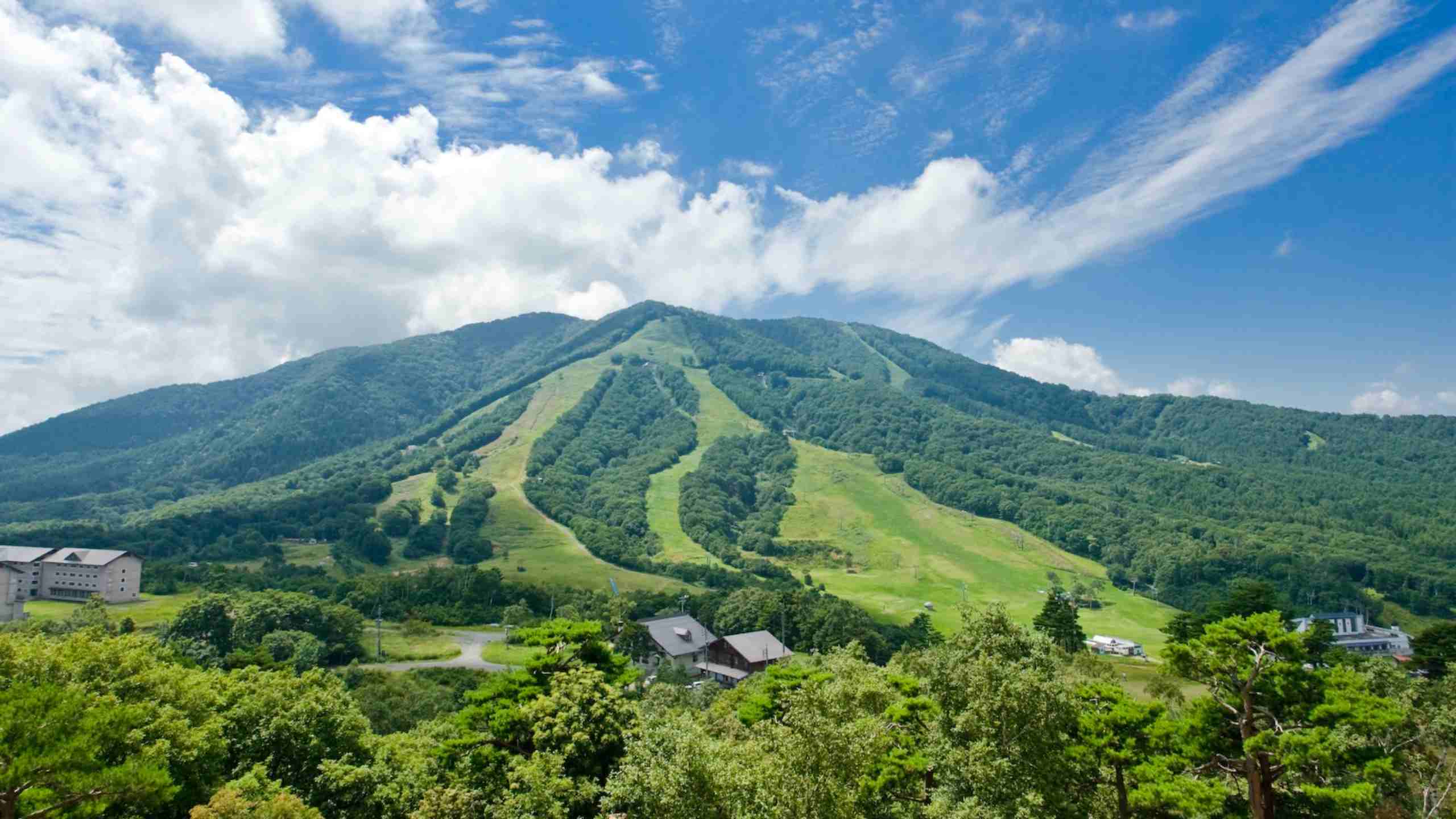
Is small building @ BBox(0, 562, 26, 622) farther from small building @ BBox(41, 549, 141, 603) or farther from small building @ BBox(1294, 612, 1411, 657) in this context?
small building @ BBox(1294, 612, 1411, 657)

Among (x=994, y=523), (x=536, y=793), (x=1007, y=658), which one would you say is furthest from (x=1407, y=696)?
(x=994, y=523)

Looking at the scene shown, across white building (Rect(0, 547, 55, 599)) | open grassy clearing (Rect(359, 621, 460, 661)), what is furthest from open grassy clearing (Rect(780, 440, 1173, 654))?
white building (Rect(0, 547, 55, 599))

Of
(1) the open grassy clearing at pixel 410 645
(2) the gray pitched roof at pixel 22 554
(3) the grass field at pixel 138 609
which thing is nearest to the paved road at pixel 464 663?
(1) the open grassy clearing at pixel 410 645

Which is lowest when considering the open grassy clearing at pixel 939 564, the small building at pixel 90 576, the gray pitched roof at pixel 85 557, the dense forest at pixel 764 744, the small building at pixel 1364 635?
the small building at pixel 1364 635

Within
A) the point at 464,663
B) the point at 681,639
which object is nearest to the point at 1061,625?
the point at 681,639

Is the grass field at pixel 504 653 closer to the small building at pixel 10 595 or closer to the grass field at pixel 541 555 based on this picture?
the grass field at pixel 541 555
